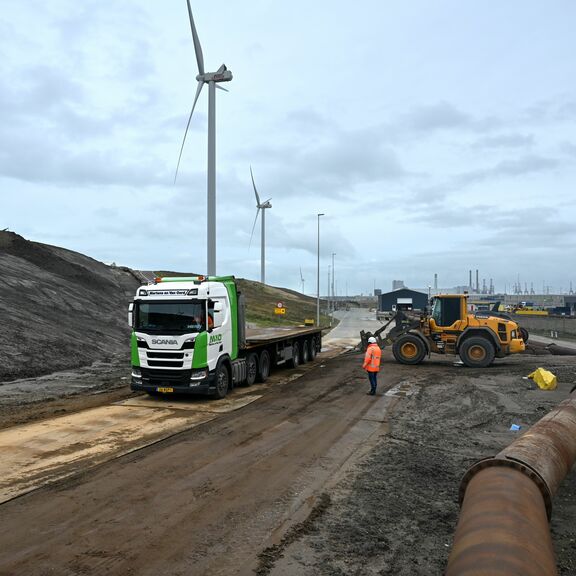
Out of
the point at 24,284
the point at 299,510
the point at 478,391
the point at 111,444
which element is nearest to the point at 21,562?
the point at 299,510

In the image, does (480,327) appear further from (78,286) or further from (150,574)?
(78,286)

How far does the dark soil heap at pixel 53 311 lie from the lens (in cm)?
1973

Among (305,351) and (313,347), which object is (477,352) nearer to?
(305,351)

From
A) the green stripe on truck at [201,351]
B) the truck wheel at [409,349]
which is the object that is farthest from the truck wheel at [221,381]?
the truck wheel at [409,349]

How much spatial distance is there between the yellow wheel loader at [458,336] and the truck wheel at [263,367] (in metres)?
6.78

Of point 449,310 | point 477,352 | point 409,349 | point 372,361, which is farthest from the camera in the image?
point 409,349

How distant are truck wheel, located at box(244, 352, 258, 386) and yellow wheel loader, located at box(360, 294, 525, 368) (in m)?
7.61

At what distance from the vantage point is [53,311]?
25.2 m

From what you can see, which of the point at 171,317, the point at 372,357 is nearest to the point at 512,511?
the point at 171,317

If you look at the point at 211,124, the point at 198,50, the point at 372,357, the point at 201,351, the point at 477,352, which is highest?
the point at 198,50

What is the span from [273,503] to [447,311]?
16.7 m

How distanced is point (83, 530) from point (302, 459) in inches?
150

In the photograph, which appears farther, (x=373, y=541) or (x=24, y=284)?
(x=24, y=284)

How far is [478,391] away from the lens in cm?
1573
